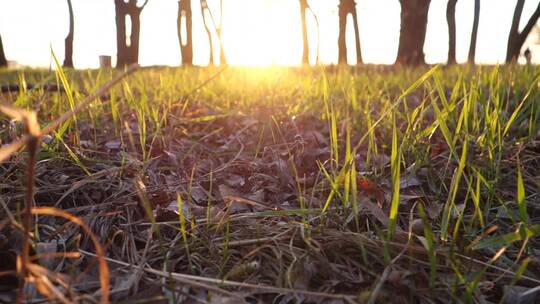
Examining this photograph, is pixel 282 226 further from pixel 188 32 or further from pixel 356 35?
pixel 356 35

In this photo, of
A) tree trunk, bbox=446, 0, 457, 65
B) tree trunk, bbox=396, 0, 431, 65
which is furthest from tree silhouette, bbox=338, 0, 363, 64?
tree trunk, bbox=396, 0, 431, 65

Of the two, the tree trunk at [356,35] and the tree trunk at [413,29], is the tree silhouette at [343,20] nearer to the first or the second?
the tree trunk at [356,35]

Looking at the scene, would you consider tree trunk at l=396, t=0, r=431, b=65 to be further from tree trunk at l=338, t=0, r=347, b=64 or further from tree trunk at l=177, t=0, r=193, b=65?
tree trunk at l=177, t=0, r=193, b=65

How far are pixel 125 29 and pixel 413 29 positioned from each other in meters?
11.3

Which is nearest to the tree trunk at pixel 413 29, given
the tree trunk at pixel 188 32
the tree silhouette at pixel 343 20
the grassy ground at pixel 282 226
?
the tree silhouette at pixel 343 20

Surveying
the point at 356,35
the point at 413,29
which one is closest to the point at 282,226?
the point at 413,29

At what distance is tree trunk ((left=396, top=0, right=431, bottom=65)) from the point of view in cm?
978

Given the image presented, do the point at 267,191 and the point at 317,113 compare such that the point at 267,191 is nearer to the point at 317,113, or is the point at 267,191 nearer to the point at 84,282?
the point at 84,282

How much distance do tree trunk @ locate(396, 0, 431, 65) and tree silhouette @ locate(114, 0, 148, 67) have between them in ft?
32.4

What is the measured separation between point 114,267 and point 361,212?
61 centimetres

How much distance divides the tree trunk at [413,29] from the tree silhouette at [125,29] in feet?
32.4

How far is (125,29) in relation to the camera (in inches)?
643

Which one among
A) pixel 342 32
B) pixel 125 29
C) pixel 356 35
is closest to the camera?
pixel 125 29

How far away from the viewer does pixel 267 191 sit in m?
1.33
